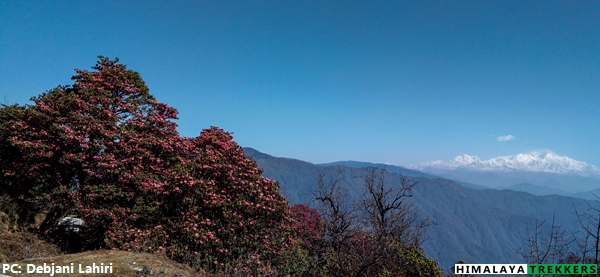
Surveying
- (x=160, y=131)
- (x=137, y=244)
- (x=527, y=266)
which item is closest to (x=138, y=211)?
(x=137, y=244)

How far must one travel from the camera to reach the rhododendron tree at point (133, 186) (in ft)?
37.2

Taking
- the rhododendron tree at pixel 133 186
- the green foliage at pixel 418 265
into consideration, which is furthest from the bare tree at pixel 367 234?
the rhododendron tree at pixel 133 186

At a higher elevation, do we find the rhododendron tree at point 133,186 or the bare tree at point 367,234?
the rhododendron tree at point 133,186

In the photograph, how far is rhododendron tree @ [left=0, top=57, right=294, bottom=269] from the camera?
37.2 ft

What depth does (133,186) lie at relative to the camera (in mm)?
12961

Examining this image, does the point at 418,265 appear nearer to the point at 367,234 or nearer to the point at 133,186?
the point at 367,234

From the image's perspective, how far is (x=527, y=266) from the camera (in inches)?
400

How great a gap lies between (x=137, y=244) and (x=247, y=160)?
5.13 meters

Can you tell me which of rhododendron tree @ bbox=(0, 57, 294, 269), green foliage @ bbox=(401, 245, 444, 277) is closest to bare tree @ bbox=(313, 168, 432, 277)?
green foliage @ bbox=(401, 245, 444, 277)

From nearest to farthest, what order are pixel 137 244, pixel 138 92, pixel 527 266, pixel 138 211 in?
pixel 527 266 → pixel 137 244 → pixel 138 211 → pixel 138 92

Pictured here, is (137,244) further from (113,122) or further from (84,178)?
(113,122)

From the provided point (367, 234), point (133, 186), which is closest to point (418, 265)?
point (367, 234)

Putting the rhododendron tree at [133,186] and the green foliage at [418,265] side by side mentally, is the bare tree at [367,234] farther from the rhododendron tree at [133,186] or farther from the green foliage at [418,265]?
the rhododendron tree at [133,186]

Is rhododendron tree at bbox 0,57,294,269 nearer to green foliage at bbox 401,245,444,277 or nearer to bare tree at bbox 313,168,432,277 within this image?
bare tree at bbox 313,168,432,277
